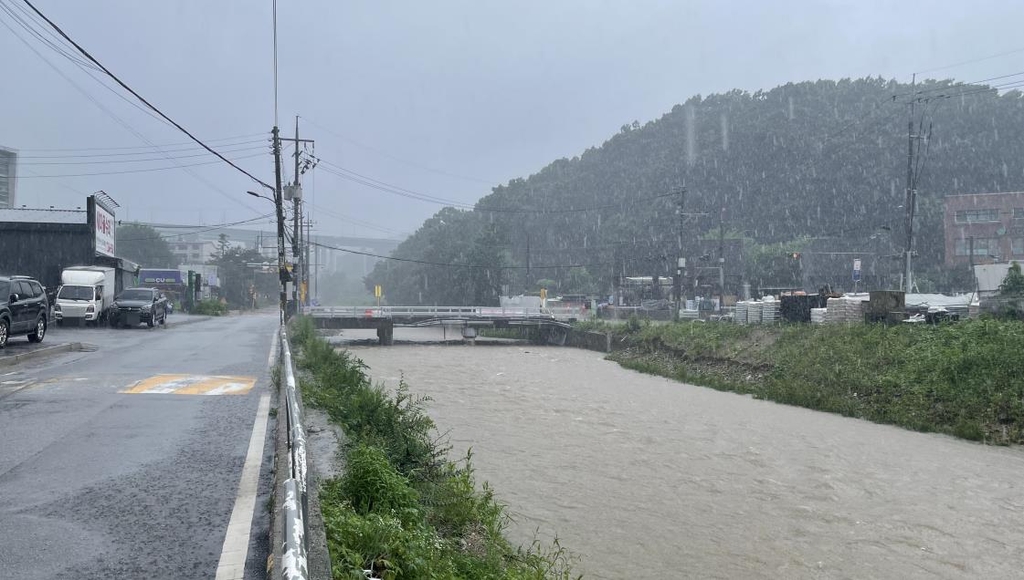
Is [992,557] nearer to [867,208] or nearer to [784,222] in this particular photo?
[867,208]

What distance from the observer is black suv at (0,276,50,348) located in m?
17.7

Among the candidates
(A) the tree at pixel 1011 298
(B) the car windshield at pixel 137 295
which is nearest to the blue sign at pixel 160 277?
(B) the car windshield at pixel 137 295

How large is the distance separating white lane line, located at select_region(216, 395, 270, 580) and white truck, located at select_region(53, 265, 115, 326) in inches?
1033

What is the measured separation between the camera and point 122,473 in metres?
7.00

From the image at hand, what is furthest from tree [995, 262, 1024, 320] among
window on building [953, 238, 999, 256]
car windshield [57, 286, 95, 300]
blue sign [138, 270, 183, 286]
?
blue sign [138, 270, 183, 286]

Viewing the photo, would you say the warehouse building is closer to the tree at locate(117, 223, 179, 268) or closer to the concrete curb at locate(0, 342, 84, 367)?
the concrete curb at locate(0, 342, 84, 367)

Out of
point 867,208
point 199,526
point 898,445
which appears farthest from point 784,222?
point 199,526

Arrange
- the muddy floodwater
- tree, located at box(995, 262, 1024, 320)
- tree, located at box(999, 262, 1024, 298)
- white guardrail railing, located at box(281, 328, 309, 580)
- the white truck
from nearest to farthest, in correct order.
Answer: white guardrail railing, located at box(281, 328, 309, 580)
the muddy floodwater
tree, located at box(995, 262, 1024, 320)
tree, located at box(999, 262, 1024, 298)
the white truck

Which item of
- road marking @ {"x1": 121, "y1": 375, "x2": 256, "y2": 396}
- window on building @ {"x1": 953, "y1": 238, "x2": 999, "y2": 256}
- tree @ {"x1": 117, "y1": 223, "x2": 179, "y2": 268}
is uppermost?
tree @ {"x1": 117, "y1": 223, "x2": 179, "y2": 268}

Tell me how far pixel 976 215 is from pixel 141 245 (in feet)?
323

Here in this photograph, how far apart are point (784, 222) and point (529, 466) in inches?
2957

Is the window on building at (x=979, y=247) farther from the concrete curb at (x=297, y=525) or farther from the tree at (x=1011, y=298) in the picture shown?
the concrete curb at (x=297, y=525)

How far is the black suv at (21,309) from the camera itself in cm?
1773

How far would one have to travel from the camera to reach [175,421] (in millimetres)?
9680
